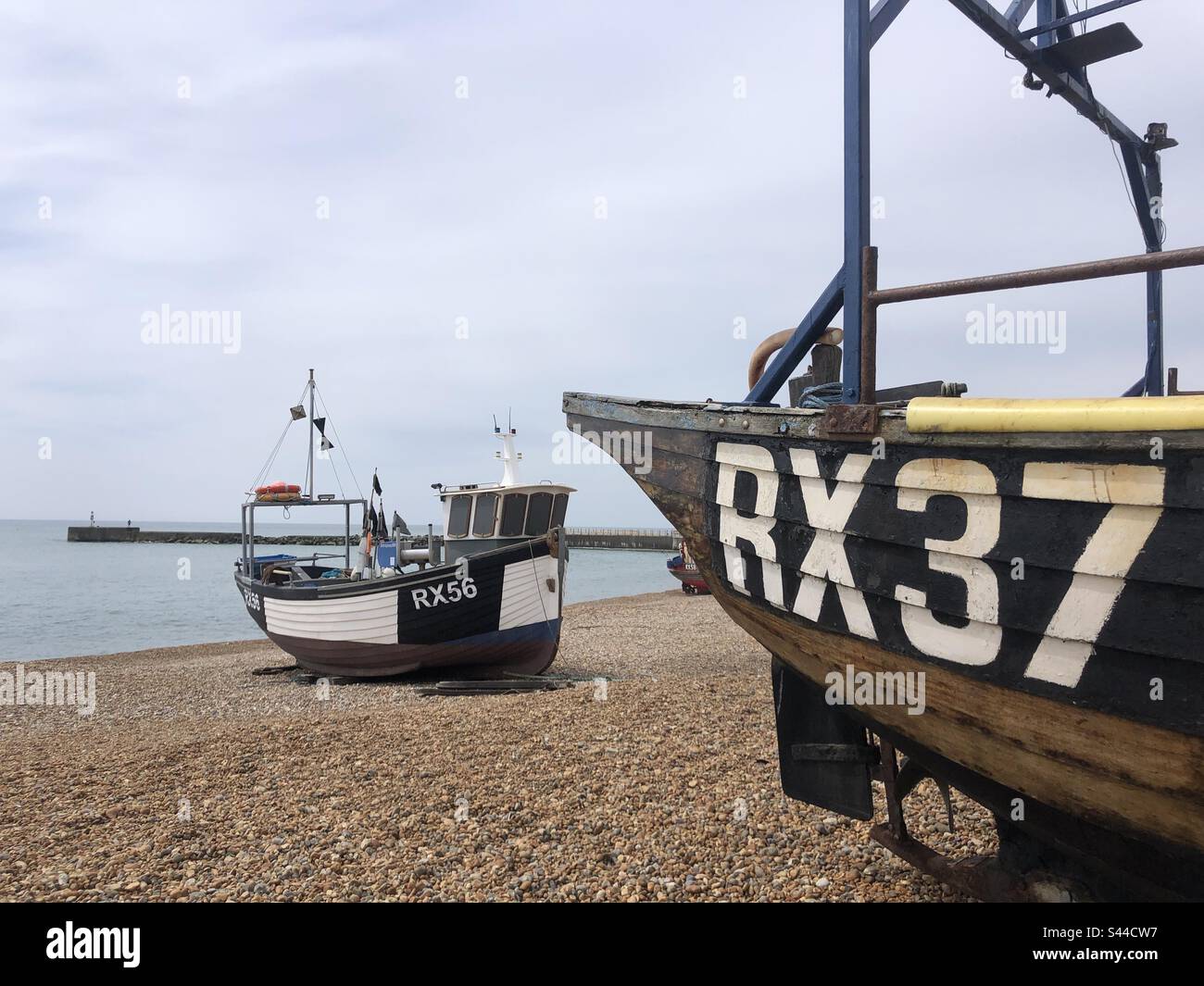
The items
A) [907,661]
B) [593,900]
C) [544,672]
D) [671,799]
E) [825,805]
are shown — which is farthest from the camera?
[544,672]

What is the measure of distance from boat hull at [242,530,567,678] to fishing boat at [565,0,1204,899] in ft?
29.2

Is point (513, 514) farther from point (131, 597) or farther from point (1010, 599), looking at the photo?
point (131, 597)

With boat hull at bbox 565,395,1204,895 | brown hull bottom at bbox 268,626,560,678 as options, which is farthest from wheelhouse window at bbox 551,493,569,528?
boat hull at bbox 565,395,1204,895

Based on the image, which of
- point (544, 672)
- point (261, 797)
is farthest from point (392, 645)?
point (261, 797)

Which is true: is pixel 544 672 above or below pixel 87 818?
below

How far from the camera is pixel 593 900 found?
167 inches

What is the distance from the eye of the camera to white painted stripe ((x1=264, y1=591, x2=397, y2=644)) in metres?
13.0

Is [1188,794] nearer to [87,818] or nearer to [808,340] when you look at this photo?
[808,340]

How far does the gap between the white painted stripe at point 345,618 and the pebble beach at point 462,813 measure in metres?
3.05

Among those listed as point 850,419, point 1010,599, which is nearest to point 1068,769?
point 1010,599

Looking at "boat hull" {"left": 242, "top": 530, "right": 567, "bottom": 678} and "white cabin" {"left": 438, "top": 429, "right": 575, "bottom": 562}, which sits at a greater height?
"white cabin" {"left": 438, "top": 429, "right": 575, "bottom": 562}

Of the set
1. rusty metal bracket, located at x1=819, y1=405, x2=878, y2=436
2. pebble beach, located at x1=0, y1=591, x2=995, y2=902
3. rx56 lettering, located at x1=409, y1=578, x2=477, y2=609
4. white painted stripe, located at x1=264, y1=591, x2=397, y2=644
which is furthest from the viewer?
white painted stripe, located at x1=264, y1=591, x2=397, y2=644

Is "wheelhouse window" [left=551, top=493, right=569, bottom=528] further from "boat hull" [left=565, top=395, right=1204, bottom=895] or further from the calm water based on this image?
the calm water

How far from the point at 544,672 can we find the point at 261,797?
353 inches
